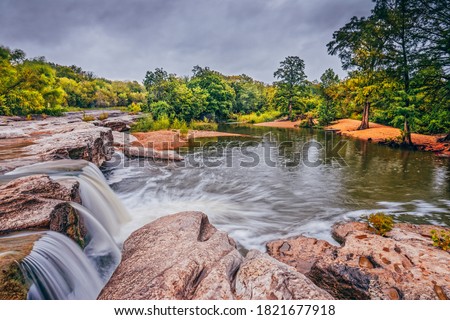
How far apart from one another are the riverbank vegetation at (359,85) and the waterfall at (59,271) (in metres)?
17.7

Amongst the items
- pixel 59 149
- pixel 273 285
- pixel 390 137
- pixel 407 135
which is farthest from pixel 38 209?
pixel 390 137

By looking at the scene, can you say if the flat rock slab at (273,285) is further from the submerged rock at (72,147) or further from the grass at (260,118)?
the grass at (260,118)

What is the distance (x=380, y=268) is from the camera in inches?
132

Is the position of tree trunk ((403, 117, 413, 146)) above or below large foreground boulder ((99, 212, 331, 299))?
above

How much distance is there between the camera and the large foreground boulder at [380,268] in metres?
2.96

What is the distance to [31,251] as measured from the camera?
2703mm

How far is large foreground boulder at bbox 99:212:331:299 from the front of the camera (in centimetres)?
242

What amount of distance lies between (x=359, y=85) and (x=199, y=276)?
2816cm

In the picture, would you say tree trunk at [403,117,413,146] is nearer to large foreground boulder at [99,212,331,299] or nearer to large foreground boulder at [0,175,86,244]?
large foreground boulder at [99,212,331,299]

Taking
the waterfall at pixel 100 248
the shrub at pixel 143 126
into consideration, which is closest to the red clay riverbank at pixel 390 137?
the waterfall at pixel 100 248

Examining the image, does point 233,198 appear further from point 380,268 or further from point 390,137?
point 390,137

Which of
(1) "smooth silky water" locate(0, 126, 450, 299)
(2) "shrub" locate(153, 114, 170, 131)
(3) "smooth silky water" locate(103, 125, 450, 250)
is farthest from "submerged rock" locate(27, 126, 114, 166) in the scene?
(2) "shrub" locate(153, 114, 170, 131)

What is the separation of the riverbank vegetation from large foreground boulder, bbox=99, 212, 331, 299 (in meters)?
16.3
